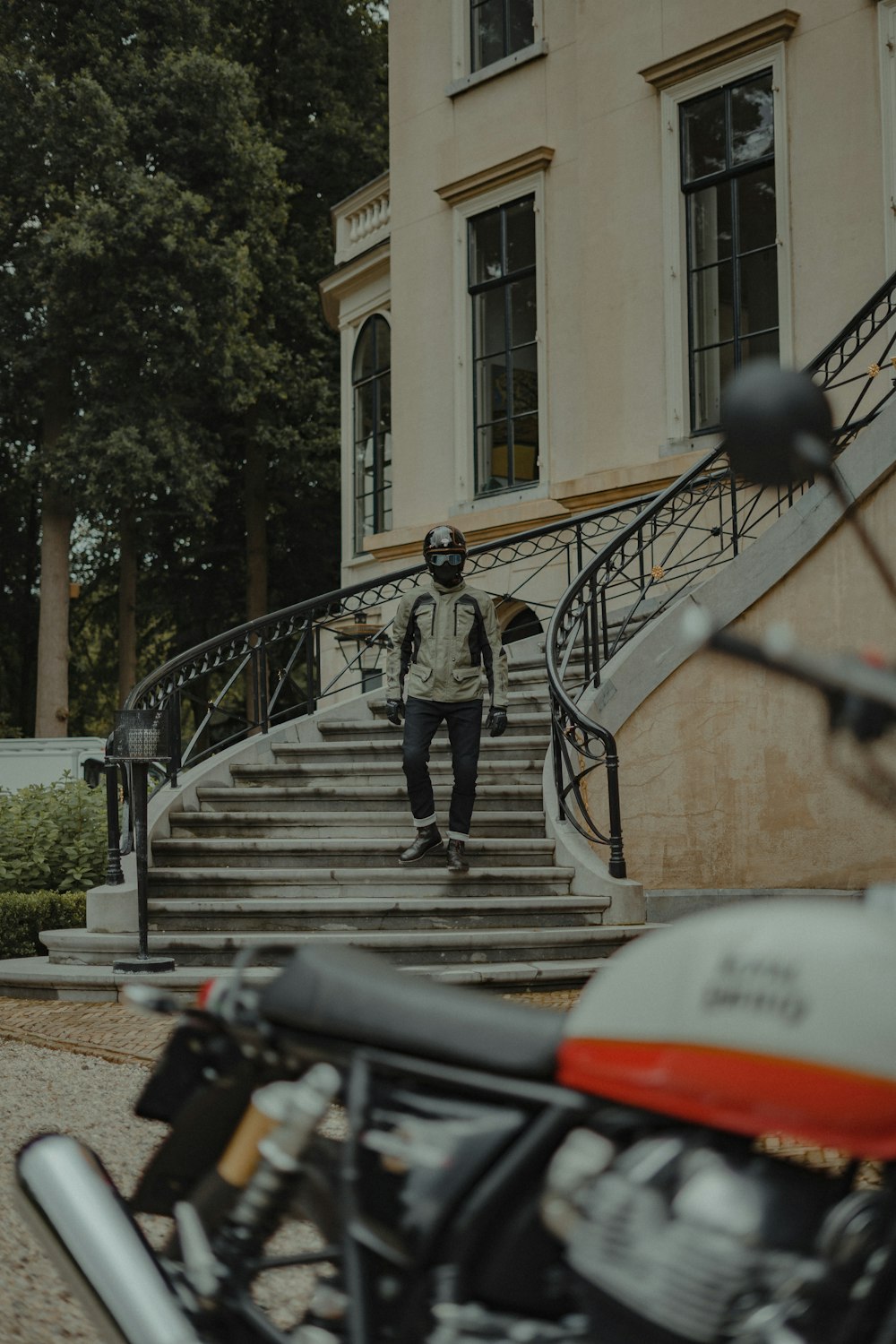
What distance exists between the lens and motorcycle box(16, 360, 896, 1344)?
5.92ft

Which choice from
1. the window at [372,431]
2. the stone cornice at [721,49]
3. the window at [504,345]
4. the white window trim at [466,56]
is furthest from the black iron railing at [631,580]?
the window at [372,431]

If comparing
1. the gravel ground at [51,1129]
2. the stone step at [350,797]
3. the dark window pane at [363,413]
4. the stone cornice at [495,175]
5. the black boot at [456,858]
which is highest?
the stone cornice at [495,175]

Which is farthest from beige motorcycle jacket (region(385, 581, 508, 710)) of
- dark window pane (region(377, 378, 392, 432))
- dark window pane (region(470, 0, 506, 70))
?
dark window pane (region(377, 378, 392, 432))

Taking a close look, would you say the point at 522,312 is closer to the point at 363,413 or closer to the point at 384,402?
the point at 384,402

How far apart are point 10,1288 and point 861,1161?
2454mm

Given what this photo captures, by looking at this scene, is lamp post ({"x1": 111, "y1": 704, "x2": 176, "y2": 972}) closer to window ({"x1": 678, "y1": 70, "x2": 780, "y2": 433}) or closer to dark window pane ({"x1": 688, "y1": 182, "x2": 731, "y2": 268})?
window ({"x1": 678, "y1": 70, "x2": 780, "y2": 433})

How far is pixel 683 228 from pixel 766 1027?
43.9 ft

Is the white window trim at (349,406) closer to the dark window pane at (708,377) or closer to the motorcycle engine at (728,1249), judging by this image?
the dark window pane at (708,377)

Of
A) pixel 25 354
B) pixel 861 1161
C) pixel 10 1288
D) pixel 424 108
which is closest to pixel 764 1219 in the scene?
pixel 861 1161

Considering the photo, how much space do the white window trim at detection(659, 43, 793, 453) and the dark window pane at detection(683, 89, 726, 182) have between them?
102 mm

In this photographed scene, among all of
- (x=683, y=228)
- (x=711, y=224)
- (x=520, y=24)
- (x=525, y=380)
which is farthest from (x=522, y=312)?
(x=520, y=24)

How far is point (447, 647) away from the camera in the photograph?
881 cm

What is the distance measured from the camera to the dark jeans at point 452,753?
338 inches

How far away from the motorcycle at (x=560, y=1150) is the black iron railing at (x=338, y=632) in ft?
20.6
